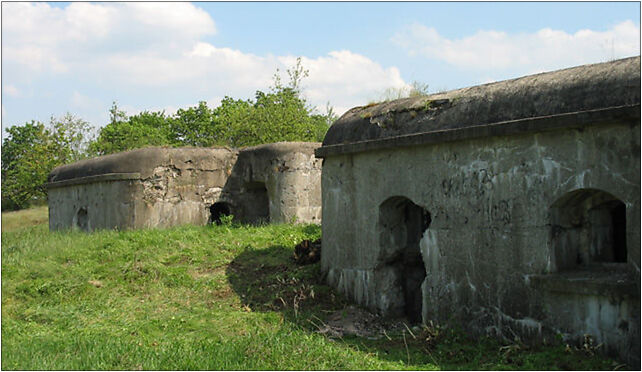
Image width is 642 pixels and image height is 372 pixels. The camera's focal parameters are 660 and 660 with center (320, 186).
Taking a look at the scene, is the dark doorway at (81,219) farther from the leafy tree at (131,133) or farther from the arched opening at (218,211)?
the leafy tree at (131,133)

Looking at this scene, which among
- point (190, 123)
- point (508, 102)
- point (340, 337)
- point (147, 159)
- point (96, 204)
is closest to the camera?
point (508, 102)

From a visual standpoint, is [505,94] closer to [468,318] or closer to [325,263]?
[468,318]

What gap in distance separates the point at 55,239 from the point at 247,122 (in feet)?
36.1

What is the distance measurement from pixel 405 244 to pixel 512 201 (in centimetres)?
208

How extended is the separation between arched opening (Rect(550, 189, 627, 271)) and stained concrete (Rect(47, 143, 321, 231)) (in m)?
6.84

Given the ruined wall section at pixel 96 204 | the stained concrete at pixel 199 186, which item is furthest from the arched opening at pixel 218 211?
the ruined wall section at pixel 96 204

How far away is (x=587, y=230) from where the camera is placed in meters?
6.34

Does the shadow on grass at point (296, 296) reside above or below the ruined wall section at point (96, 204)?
below

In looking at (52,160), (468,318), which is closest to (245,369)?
(468,318)

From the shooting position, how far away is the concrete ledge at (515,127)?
556 cm

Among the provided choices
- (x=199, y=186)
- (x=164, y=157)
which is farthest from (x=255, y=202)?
(x=164, y=157)

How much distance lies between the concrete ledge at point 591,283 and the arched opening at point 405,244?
226 centimetres

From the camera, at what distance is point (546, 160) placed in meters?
6.14

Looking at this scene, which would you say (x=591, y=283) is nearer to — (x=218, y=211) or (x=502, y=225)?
(x=502, y=225)
